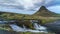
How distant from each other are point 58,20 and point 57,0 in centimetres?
19

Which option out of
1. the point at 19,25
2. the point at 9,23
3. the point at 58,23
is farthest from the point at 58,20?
the point at 9,23

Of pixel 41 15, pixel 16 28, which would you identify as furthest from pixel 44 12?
pixel 16 28

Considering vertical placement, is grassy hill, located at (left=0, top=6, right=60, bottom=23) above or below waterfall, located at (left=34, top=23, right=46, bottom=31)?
above

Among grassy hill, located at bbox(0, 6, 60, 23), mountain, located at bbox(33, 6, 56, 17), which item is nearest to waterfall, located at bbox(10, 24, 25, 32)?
grassy hill, located at bbox(0, 6, 60, 23)

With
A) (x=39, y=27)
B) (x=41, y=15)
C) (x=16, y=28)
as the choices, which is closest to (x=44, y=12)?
(x=41, y=15)

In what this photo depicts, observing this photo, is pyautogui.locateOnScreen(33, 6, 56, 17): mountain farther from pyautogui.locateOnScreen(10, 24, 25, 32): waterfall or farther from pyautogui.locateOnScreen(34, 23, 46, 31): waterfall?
pyautogui.locateOnScreen(10, 24, 25, 32): waterfall

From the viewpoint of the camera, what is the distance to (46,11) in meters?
1.61

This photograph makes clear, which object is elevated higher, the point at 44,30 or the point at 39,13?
the point at 39,13

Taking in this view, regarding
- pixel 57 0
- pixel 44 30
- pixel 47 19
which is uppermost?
pixel 57 0

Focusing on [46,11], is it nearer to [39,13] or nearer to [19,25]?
[39,13]

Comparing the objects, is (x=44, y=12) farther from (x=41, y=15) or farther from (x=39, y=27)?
(x=39, y=27)

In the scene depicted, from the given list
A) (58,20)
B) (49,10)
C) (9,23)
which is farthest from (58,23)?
(9,23)

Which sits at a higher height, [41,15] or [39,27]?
[41,15]

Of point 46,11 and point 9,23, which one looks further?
point 9,23
